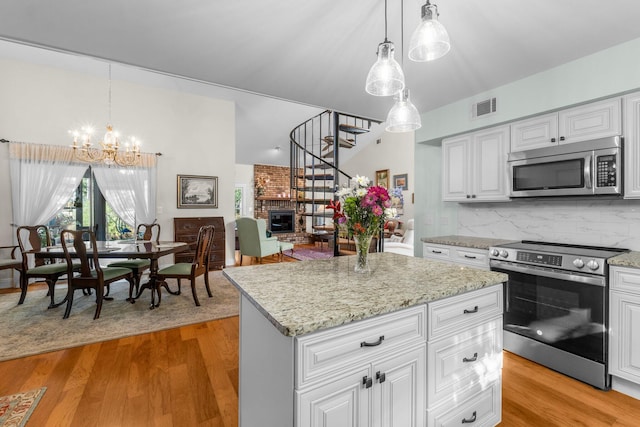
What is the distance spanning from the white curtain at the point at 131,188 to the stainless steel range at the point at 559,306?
5357 millimetres

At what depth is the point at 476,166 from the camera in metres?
3.11

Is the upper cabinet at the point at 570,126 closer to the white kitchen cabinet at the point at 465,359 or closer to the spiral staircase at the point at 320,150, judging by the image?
the white kitchen cabinet at the point at 465,359

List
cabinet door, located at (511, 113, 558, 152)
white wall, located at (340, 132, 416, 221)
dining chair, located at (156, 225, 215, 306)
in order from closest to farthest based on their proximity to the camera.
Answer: cabinet door, located at (511, 113, 558, 152) < dining chair, located at (156, 225, 215, 306) < white wall, located at (340, 132, 416, 221)

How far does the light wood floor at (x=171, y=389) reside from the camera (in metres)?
1.74

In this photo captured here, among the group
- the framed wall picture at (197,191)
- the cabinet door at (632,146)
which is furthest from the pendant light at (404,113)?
the framed wall picture at (197,191)

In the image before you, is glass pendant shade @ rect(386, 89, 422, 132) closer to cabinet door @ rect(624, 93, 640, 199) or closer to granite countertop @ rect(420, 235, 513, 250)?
granite countertop @ rect(420, 235, 513, 250)

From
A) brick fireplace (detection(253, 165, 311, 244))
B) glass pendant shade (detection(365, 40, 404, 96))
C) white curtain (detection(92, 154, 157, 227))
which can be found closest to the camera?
glass pendant shade (detection(365, 40, 404, 96))

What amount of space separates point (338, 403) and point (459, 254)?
2.35 m

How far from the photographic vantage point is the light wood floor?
5.71 feet

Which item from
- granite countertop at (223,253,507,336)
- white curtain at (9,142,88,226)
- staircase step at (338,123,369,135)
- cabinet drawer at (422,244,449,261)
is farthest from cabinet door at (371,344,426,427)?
white curtain at (9,142,88,226)

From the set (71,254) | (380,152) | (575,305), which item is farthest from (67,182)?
(380,152)

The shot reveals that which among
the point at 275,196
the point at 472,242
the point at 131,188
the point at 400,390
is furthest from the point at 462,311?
the point at 275,196

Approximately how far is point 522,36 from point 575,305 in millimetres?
1931

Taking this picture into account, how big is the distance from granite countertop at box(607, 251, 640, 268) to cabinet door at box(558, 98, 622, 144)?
90cm
